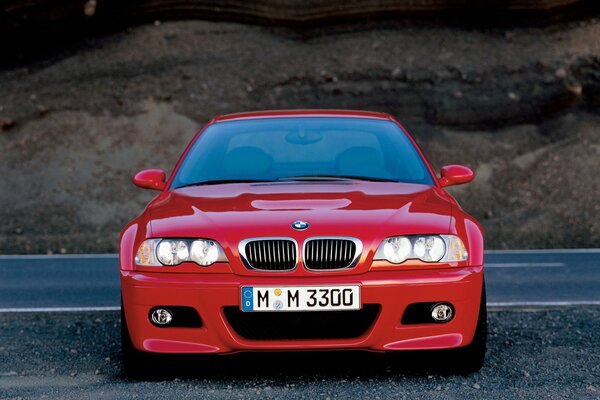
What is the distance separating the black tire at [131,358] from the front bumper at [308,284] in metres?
0.07

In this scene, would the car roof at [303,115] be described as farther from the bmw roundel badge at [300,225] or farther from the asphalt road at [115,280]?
the asphalt road at [115,280]

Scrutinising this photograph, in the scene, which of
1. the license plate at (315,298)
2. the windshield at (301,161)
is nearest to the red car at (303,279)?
the license plate at (315,298)

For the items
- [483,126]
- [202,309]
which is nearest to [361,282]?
[202,309]

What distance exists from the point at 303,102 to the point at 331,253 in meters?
21.0

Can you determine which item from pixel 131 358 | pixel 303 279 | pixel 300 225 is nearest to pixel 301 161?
pixel 300 225

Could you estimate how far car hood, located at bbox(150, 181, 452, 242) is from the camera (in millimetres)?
5969

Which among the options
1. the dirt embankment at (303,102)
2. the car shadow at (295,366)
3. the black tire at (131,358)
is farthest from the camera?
the dirt embankment at (303,102)

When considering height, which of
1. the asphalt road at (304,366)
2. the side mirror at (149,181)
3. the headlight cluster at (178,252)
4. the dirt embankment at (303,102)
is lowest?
the dirt embankment at (303,102)

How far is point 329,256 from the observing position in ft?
19.4

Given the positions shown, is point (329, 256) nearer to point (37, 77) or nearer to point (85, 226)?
point (85, 226)

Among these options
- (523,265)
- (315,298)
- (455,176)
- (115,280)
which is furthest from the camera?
(523,265)

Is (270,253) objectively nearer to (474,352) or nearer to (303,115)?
(474,352)

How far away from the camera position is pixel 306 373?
6453 mm

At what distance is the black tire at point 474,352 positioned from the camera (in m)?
6.18
